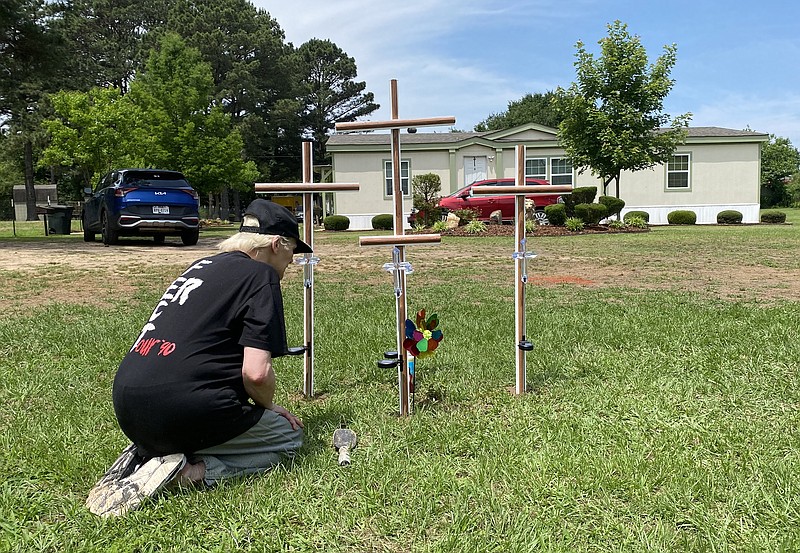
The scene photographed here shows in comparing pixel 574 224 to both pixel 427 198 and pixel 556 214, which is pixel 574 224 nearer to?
pixel 556 214

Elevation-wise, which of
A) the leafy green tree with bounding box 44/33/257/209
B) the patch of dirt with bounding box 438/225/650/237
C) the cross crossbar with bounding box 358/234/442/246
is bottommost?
the patch of dirt with bounding box 438/225/650/237

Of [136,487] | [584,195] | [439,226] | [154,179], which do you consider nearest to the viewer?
[136,487]

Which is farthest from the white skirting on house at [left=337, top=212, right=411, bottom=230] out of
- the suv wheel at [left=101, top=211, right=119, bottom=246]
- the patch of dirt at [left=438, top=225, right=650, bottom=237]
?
the suv wheel at [left=101, top=211, right=119, bottom=246]

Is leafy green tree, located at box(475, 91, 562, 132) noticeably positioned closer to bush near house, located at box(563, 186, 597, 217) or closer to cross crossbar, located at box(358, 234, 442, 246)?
bush near house, located at box(563, 186, 597, 217)

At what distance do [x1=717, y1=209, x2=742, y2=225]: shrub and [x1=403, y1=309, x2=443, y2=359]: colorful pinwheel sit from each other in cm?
2729

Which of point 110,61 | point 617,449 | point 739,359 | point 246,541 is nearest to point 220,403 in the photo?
point 246,541

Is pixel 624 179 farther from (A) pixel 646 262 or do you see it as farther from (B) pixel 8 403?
(B) pixel 8 403

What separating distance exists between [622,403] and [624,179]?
26617 millimetres

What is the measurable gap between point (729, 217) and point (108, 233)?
79.5ft

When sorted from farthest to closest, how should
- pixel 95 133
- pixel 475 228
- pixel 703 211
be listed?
pixel 703 211 → pixel 475 228 → pixel 95 133

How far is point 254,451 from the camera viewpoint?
2.87 metres

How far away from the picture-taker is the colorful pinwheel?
3566mm

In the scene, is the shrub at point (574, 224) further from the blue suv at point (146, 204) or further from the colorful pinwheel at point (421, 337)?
the colorful pinwheel at point (421, 337)

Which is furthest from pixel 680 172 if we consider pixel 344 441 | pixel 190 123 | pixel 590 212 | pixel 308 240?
pixel 344 441
